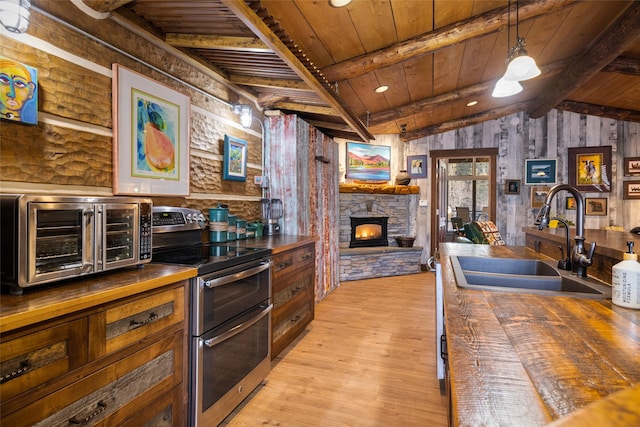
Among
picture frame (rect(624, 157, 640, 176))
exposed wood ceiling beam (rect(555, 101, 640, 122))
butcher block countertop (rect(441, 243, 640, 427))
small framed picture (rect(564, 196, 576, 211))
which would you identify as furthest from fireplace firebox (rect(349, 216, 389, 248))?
butcher block countertop (rect(441, 243, 640, 427))

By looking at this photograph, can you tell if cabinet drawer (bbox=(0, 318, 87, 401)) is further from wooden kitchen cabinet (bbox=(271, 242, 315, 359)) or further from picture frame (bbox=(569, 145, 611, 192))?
picture frame (bbox=(569, 145, 611, 192))

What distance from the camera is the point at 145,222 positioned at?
158cm

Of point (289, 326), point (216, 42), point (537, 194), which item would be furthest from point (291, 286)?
point (537, 194)

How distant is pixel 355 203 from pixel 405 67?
2.86m

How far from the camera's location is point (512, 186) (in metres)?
6.37

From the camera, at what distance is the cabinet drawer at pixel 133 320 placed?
1158mm

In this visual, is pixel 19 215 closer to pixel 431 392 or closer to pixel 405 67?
pixel 431 392

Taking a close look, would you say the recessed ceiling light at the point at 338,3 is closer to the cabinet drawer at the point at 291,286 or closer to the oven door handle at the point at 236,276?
the oven door handle at the point at 236,276

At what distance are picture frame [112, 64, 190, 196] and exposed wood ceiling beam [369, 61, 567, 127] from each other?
3.59 meters

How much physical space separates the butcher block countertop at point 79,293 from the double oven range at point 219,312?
0.64 feet

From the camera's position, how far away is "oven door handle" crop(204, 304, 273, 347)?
1.68 meters

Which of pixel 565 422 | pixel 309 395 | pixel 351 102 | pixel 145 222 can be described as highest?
pixel 351 102

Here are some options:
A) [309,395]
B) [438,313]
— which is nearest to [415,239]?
[438,313]

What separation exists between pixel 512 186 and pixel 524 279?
5.62 metres
